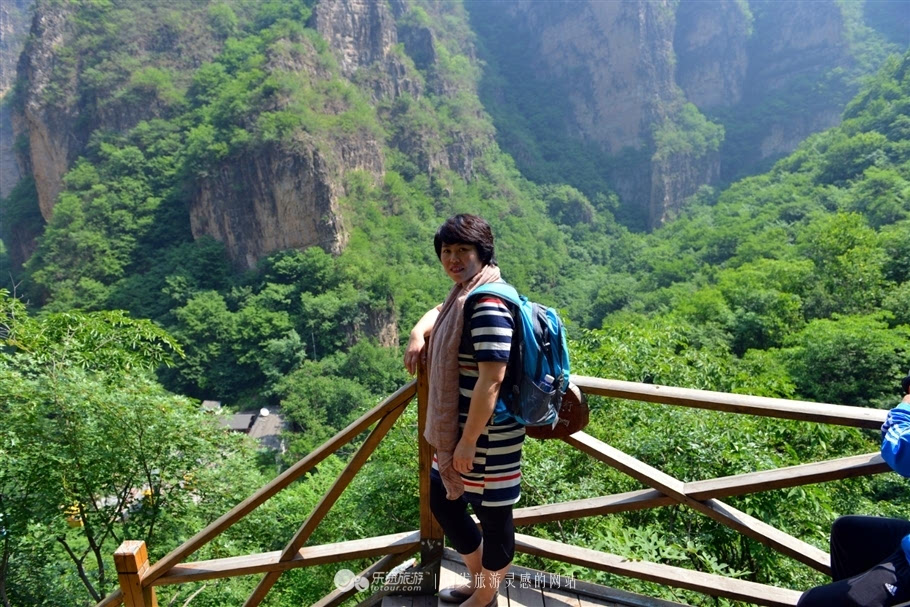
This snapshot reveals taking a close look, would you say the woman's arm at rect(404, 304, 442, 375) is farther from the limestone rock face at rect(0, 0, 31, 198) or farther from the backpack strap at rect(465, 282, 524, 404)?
the limestone rock face at rect(0, 0, 31, 198)

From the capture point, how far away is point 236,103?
37.2m

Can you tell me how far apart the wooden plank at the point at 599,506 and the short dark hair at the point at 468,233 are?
115 cm

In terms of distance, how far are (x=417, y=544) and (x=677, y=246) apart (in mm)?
46878

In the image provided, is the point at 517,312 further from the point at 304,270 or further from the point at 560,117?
the point at 560,117

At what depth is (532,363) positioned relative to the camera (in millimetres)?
1706

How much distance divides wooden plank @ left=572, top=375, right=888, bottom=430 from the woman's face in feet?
1.98

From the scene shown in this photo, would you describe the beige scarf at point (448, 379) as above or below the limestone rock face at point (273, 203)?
below

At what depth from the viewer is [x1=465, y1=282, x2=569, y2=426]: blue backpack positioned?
170cm

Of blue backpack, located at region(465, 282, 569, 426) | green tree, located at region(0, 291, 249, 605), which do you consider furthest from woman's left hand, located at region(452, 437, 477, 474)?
green tree, located at region(0, 291, 249, 605)

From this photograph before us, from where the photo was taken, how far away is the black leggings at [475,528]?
1918mm

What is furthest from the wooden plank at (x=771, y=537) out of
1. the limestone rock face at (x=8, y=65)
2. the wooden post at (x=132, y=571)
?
the limestone rock face at (x=8, y=65)

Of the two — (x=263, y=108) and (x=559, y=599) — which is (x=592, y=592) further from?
(x=263, y=108)

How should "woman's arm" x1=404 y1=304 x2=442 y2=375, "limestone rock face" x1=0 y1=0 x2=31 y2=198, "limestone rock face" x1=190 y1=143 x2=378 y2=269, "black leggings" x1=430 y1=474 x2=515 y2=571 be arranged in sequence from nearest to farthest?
1. "black leggings" x1=430 y1=474 x2=515 y2=571
2. "woman's arm" x1=404 y1=304 x2=442 y2=375
3. "limestone rock face" x1=190 y1=143 x2=378 y2=269
4. "limestone rock face" x1=0 y1=0 x2=31 y2=198

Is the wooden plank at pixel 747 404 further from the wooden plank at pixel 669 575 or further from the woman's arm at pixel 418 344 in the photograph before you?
the wooden plank at pixel 669 575
